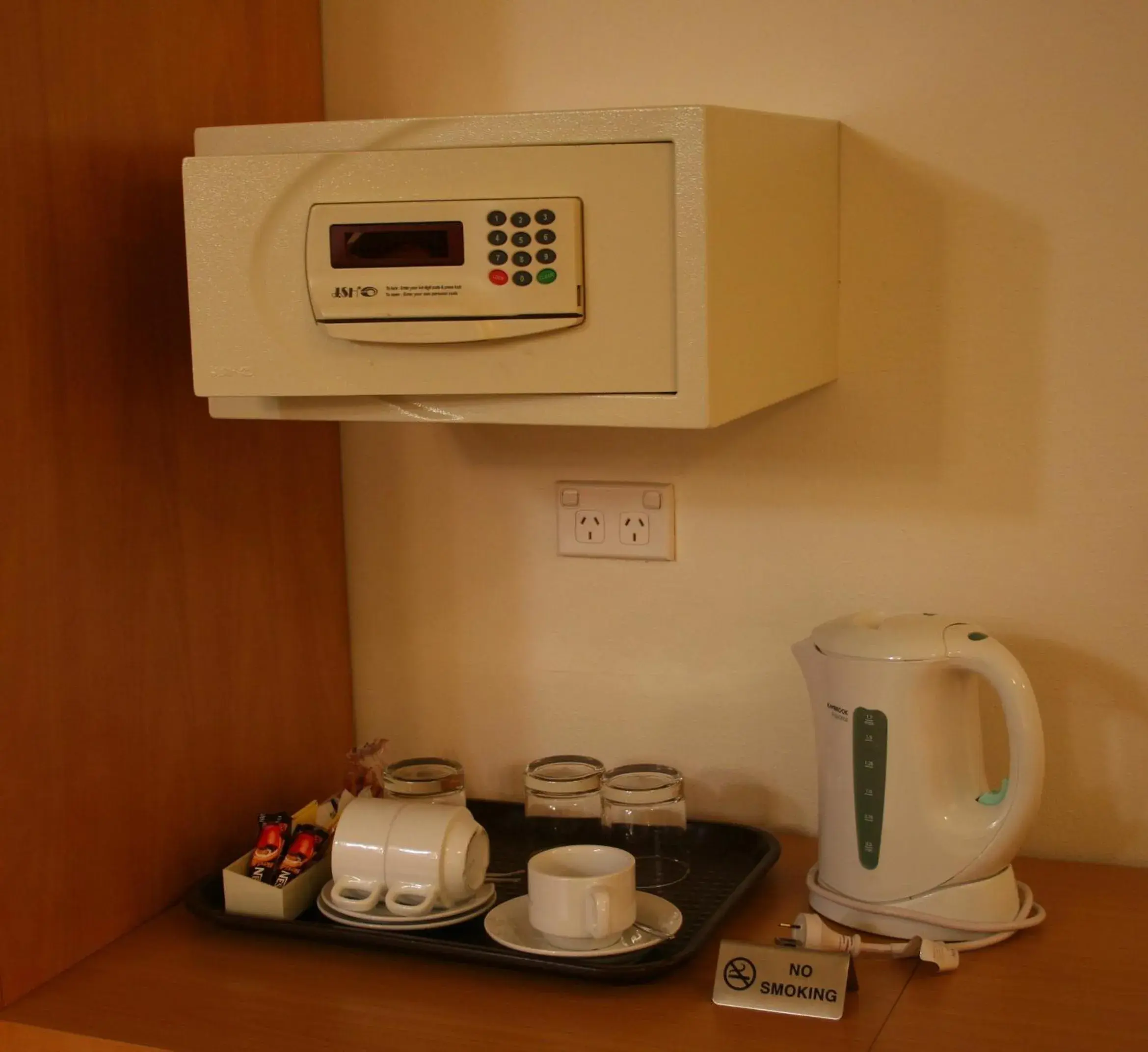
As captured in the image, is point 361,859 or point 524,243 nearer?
point 524,243

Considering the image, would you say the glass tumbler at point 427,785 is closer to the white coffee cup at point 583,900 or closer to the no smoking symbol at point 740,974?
the white coffee cup at point 583,900

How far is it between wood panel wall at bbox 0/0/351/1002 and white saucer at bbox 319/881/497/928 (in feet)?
0.62

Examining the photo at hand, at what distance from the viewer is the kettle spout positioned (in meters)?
1.21

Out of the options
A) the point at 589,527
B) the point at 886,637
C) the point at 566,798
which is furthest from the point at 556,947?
the point at 589,527

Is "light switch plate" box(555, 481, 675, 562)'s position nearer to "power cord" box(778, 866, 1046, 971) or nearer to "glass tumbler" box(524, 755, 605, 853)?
"glass tumbler" box(524, 755, 605, 853)

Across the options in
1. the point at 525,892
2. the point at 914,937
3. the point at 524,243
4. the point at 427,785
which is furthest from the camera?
the point at 427,785

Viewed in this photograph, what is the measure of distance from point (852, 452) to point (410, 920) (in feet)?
2.09

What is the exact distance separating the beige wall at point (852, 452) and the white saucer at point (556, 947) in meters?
0.28

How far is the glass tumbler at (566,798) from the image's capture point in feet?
4.49

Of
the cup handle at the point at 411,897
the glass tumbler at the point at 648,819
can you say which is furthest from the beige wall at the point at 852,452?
the cup handle at the point at 411,897

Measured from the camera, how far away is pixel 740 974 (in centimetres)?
107

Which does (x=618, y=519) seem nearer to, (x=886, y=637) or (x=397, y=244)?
Answer: (x=886, y=637)

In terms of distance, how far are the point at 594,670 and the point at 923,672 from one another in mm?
447

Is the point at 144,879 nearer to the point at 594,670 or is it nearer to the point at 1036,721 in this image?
the point at 594,670
